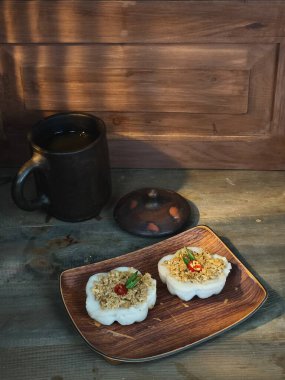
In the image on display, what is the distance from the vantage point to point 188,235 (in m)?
0.98

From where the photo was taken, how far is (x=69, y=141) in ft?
3.38

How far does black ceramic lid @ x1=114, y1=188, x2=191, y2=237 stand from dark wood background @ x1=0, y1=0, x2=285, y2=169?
0.56ft

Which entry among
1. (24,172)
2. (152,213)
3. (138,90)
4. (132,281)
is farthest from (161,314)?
(138,90)

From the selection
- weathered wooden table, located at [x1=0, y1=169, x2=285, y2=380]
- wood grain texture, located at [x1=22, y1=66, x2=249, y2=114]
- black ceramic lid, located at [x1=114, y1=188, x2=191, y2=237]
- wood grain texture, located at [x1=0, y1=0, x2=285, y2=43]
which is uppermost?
wood grain texture, located at [x1=0, y1=0, x2=285, y2=43]

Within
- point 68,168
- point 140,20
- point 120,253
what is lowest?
point 120,253

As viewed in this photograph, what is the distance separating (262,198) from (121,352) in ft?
1.55

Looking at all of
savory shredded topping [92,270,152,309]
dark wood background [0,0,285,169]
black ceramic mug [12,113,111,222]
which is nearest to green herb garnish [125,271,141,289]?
savory shredded topping [92,270,152,309]

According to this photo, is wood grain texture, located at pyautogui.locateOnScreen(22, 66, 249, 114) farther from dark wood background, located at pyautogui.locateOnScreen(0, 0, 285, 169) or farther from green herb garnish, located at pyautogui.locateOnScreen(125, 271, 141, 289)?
green herb garnish, located at pyautogui.locateOnScreen(125, 271, 141, 289)

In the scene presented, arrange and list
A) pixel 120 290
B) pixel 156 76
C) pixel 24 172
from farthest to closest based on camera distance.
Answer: pixel 156 76 → pixel 24 172 → pixel 120 290

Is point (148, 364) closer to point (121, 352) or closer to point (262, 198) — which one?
point (121, 352)

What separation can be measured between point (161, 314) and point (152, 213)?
8.8 inches

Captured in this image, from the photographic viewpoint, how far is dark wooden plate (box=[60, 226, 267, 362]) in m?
0.79

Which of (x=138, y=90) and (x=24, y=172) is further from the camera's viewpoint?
(x=138, y=90)

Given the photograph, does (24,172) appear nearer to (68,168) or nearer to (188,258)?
(68,168)
